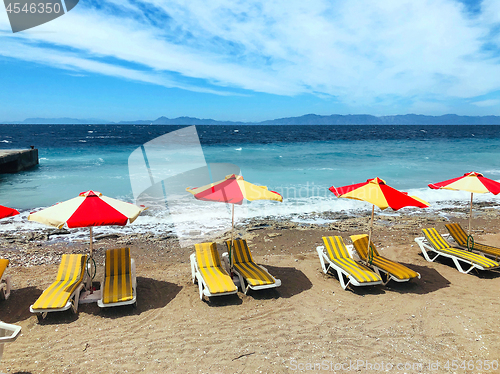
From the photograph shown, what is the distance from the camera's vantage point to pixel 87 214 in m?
4.74

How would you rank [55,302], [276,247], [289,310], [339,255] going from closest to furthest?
[55,302] → [289,310] → [339,255] → [276,247]

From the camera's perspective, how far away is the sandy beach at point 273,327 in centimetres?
407

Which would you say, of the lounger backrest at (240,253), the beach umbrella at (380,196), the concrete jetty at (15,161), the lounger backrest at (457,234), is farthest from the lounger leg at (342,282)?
the concrete jetty at (15,161)

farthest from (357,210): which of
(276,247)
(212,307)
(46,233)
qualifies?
(46,233)

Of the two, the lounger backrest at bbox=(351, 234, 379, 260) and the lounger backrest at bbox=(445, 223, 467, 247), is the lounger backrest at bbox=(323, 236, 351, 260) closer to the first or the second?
the lounger backrest at bbox=(351, 234, 379, 260)

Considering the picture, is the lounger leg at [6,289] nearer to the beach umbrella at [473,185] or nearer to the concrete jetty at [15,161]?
the beach umbrella at [473,185]

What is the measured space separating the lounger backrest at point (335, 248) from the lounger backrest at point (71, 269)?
4629 mm

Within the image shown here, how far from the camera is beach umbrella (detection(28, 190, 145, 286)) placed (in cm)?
458

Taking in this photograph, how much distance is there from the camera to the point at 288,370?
13.0 feet

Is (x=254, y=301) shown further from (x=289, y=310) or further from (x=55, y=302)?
(x=55, y=302)

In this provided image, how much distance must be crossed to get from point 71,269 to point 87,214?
162 cm

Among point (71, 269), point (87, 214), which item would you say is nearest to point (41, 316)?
point (71, 269)

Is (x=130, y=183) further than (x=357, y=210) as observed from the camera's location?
Yes

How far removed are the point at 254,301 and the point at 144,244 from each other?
4.52m
